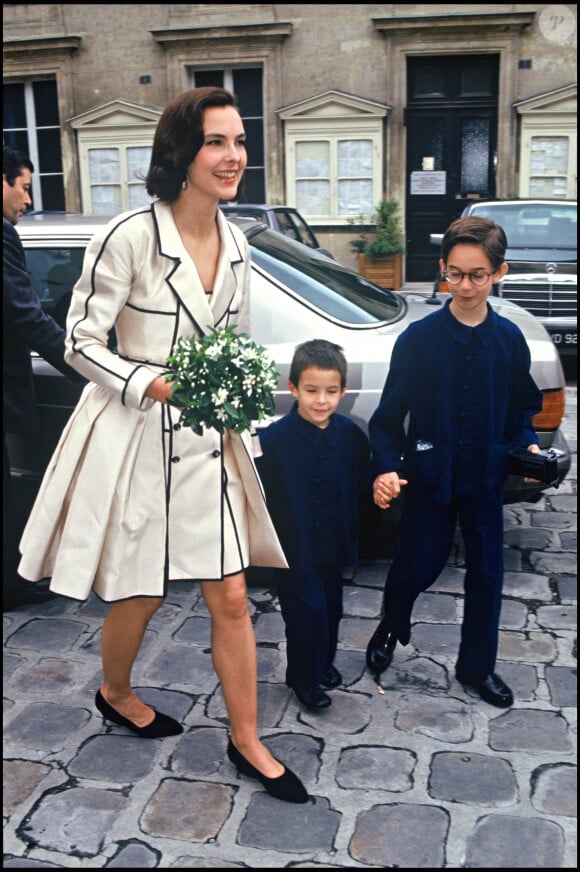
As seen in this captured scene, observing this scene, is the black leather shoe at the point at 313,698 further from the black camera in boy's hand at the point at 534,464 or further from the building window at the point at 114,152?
the building window at the point at 114,152

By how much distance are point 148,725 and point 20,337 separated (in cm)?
175

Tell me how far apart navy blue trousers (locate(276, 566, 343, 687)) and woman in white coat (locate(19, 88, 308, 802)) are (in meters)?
0.33

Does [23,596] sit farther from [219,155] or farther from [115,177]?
[115,177]

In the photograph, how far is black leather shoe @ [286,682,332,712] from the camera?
136 inches

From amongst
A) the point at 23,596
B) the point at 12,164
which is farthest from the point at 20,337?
the point at 23,596

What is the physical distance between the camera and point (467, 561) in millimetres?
3420

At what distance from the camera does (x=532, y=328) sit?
5.16 metres

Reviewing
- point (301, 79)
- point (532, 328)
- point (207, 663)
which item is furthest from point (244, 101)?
point (207, 663)

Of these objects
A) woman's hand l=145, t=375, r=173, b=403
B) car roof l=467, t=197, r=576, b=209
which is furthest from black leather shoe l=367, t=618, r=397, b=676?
car roof l=467, t=197, r=576, b=209

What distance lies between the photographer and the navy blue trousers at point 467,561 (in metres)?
3.38

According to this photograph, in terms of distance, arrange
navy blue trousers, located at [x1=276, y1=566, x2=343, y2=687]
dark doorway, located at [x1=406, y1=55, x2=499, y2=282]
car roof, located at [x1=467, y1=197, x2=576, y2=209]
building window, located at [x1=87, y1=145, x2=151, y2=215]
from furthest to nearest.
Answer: building window, located at [x1=87, y1=145, x2=151, y2=215], dark doorway, located at [x1=406, y1=55, x2=499, y2=282], car roof, located at [x1=467, y1=197, x2=576, y2=209], navy blue trousers, located at [x1=276, y1=566, x2=343, y2=687]

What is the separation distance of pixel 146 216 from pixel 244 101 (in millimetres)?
15323

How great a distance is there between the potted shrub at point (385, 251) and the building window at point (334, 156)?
372mm

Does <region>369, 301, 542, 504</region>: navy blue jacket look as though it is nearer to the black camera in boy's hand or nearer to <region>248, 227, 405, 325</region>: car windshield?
the black camera in boy's hand
